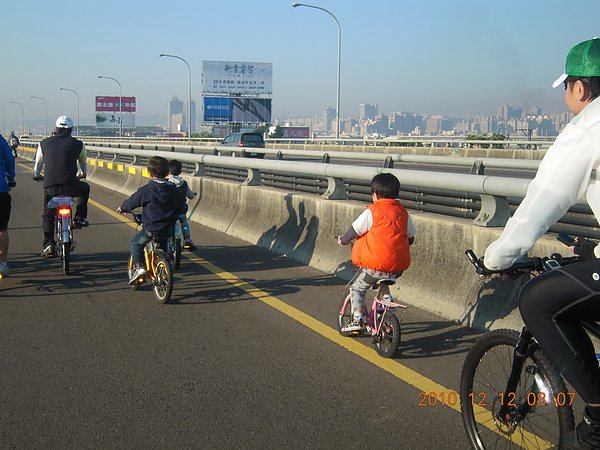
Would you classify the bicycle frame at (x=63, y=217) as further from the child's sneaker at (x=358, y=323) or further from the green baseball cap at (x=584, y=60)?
the green baseball cap at (x=584, y=60)

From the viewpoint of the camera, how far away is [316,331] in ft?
21.3

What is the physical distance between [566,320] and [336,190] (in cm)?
681

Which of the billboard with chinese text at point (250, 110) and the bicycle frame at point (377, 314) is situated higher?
the billboard with chinese text at point (250, 110)

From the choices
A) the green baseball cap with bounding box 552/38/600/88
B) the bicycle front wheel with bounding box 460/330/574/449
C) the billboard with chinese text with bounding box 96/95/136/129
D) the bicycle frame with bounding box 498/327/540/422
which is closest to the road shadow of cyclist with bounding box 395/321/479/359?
the bicycle front wheel with bounding box 460/330/574/449

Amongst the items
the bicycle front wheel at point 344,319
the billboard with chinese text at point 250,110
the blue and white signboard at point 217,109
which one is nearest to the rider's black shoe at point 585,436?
the bicycle front wheel at point 344,319

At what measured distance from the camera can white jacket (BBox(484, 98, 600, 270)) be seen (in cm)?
291

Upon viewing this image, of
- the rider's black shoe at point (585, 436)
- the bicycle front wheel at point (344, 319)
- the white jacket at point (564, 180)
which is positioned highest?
the white jacket at point (564, 180)

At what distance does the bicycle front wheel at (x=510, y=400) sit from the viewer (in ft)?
10.7

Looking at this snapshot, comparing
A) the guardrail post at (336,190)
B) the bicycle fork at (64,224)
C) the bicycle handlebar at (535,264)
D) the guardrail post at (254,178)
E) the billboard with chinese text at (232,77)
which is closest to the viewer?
the bicycle handlebar at (535,264)

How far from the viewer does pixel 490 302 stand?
6.27 m

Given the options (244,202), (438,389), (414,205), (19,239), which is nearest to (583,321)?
(438,389)

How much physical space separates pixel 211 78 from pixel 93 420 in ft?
324

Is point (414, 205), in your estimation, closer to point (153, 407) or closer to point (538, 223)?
point (153, 407)

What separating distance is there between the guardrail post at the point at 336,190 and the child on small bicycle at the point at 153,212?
2.39 metres
